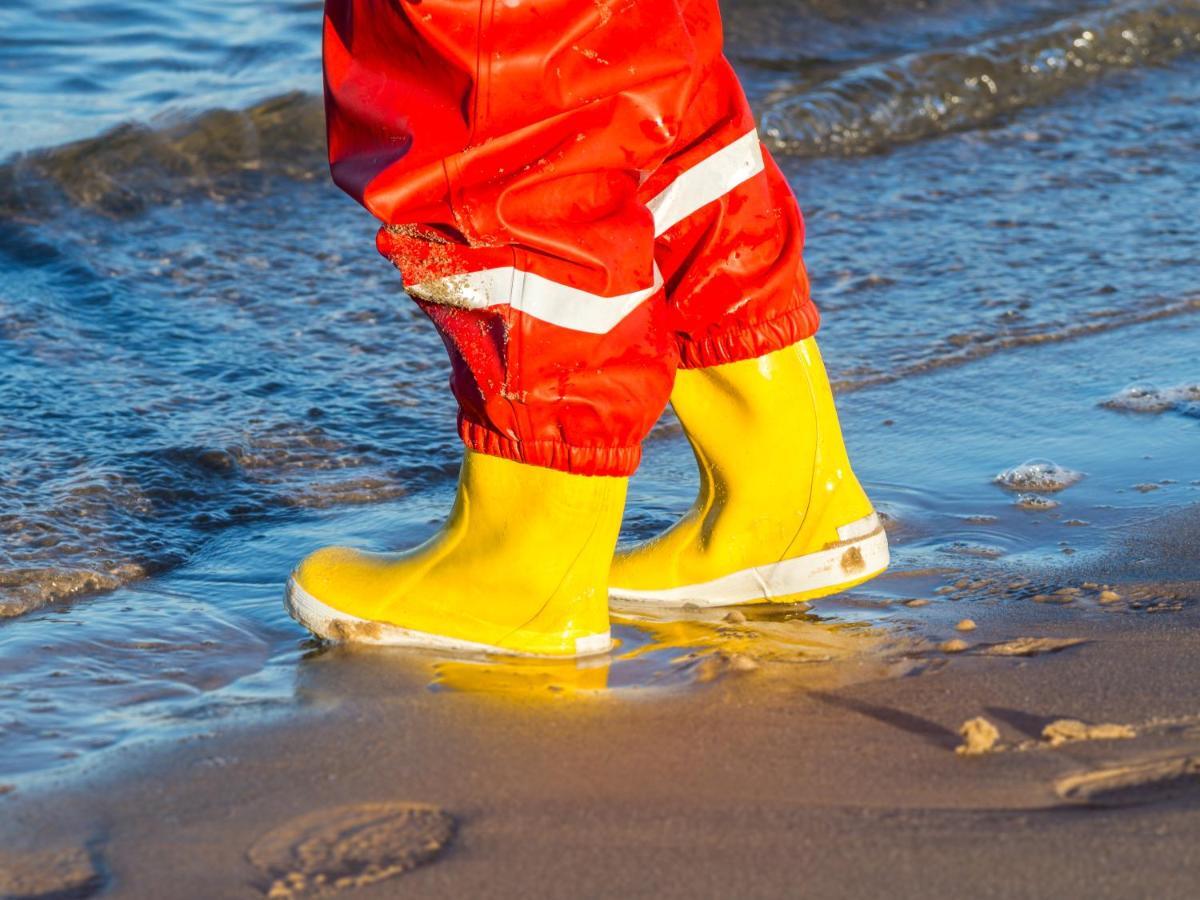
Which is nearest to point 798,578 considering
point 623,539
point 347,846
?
point 623,539

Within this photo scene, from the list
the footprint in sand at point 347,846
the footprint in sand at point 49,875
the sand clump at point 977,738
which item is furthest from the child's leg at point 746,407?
the footprint in sand at point 49,875

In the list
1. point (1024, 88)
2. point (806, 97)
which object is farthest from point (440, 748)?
point (1024, 88)

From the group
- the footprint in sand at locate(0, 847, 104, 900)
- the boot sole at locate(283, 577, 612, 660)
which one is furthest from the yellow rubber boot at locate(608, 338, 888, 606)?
the footprint in sand at locate(0, 847, 104, 900)

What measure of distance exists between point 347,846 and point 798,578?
944 millimetres

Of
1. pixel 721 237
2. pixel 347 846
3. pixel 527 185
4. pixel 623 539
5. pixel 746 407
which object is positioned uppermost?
pixel 527 185

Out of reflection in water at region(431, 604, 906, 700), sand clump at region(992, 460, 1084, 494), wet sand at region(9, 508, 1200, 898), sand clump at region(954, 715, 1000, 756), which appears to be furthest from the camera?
sand clump at region(992, 460, 1084, 494)

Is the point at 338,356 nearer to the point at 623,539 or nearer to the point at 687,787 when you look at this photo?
the point at 623,539

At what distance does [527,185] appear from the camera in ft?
6.05

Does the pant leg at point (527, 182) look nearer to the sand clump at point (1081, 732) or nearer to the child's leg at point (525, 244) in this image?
the child's leg at point (525, 244)

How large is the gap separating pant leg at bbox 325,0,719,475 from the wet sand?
1.17 feet

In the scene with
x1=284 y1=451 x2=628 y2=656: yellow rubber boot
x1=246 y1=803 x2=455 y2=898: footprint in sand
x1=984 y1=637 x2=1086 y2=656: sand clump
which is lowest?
x1=984 y1=637 x2=1086 y2=656: sand clump

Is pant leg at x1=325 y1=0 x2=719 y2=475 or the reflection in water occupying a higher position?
pant leg at x1=325 y1=0 x2=719 y2=475

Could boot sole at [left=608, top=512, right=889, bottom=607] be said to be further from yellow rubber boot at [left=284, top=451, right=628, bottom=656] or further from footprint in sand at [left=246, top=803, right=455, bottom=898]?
footprint in sand at [left=246, top=803, right=455, bottom=898]

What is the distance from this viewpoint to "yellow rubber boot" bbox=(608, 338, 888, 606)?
2271mm
